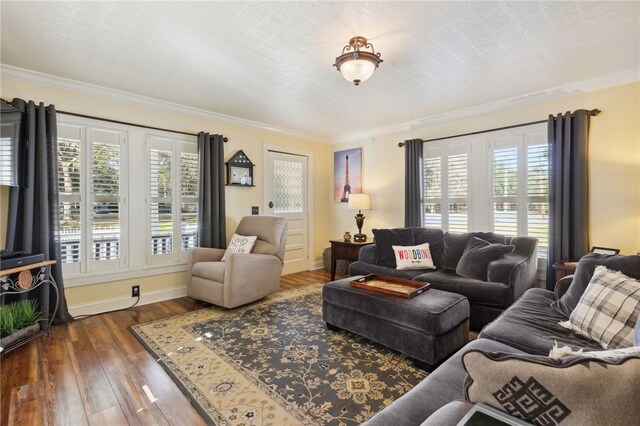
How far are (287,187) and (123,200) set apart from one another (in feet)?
8.01

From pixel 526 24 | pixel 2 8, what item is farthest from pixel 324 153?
pixel 2 8

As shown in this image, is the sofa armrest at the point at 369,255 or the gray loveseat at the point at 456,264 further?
Result: the sofa armrest at the point at 369,255

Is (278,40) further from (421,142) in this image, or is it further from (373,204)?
(373,204)

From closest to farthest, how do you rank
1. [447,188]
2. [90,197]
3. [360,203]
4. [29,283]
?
1. [29,283]
2. [90,197]
3. [447,188]
4. [360,203]

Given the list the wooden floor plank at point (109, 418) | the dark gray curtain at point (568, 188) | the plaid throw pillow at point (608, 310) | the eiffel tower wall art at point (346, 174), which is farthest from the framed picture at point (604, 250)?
the wooden floor plank at point (109, 418)

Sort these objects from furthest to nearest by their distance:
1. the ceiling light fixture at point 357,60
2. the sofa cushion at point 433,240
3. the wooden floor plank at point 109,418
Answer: the sofa cushion at point 433,240
the ceiling light fixture at point 357,60
the wooden floor plank at point 109,418

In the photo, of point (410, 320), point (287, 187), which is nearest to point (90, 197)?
point (287, 187)

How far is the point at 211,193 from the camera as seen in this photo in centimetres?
418

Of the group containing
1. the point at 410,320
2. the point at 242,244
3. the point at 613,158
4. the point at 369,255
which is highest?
the point at 613,158

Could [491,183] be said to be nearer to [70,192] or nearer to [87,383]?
[87,383]

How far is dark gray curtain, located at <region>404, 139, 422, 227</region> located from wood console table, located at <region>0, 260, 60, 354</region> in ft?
13.7

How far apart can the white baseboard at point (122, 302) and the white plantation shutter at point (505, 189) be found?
4.18m

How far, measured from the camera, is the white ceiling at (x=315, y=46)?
2.04 m

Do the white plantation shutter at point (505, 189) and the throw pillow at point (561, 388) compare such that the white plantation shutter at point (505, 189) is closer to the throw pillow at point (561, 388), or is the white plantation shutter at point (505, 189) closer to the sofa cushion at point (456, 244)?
the sofa cushion at point (456, 244)
